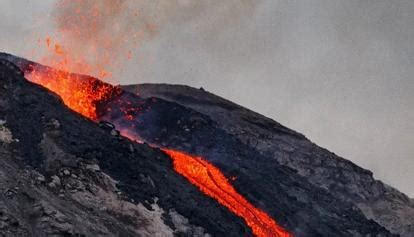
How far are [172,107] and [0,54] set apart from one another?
22.0 m

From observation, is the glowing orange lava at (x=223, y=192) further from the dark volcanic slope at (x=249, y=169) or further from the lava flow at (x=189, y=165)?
the dark volcanic slope at (x=249, y=169)

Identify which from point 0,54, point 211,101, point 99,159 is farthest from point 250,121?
point 99,159

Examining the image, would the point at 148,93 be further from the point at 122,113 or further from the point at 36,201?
the point at 36,201

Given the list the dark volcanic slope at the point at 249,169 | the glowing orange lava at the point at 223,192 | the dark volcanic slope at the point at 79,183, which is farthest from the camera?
the dark volcanic slope at the point at 249,169

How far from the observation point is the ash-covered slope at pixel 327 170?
5641cm

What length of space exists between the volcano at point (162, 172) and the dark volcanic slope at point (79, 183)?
0.26 ft

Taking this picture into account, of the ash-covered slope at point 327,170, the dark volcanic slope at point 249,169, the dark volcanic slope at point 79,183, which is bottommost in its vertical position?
the dark volcanic slope at point 79,183

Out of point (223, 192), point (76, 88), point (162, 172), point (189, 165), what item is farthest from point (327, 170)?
point (76, 88)

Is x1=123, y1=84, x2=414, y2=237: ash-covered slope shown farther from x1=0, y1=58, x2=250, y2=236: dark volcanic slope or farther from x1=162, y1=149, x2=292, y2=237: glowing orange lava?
x1=0, y1=58, x2=250, y2=236: dark volcanic slope

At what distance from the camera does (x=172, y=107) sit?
60469 millimetres

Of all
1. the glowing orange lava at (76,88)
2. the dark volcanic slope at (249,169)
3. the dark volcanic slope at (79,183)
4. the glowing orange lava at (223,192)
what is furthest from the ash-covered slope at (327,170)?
the dark volcanic slope at (79,183)

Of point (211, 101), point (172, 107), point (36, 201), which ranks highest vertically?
point (211, 101)

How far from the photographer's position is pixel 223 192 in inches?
1726

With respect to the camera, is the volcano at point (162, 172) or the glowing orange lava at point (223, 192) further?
the glowing orange lava at point (223, 192)
